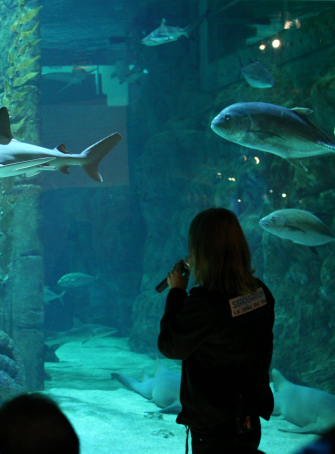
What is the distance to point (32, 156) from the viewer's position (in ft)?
8.61

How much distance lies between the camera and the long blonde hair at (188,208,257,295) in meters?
1.60

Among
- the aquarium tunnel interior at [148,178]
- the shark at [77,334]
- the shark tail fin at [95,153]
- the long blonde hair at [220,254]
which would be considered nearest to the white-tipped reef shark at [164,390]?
the aquarium tunnel interior at [148,178]

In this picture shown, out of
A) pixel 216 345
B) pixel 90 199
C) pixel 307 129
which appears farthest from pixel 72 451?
pixel 90 199

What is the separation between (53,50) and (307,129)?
10.8 m

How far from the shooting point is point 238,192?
7.76 metres

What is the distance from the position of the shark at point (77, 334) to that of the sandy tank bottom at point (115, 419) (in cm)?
52

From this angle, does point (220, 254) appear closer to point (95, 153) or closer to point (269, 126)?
point (95, 153)

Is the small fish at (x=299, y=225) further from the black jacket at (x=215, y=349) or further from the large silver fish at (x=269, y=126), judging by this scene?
the black jacket at (x=215, y=349)

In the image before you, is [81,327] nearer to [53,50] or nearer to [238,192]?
[238,192]

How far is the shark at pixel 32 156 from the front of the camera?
2.53 meters

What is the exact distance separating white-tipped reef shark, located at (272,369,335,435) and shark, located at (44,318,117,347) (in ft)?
15.5

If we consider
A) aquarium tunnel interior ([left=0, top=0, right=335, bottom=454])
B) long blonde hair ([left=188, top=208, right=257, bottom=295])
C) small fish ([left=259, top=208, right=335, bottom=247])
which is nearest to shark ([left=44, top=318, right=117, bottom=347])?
aquarium tunnel interior ([left=0, top=0, right=335, bottom=454])

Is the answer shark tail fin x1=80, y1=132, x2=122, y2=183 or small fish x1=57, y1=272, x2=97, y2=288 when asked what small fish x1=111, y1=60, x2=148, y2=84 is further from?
shark tail fin x1=80, y1=132, x2=122, y2=183

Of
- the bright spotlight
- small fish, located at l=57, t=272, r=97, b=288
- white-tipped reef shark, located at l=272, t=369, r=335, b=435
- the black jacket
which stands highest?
the bright spotlight
